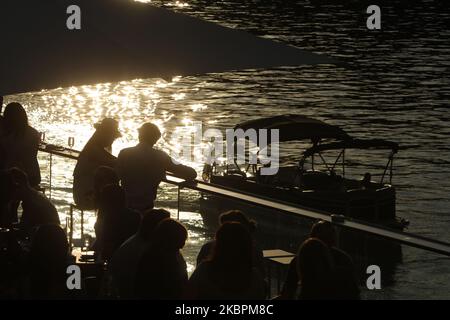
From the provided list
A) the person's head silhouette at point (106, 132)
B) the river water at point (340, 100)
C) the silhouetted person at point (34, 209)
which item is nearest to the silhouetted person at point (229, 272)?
the silhouetted person at point (34, 209)

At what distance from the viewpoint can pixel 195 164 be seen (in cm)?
6388

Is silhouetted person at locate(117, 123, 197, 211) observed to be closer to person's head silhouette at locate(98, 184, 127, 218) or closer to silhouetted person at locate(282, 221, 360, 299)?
person's head silhouette at locate(98, 184, 127, 218)

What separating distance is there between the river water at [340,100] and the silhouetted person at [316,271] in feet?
124

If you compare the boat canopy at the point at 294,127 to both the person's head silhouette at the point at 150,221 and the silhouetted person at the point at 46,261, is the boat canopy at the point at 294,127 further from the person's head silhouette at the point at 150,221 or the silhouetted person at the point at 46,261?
the silhouetted person at the point at 46,261

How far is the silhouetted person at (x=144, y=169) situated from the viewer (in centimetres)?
1398

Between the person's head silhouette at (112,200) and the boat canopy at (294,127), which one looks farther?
the boat canopy at (294,127)

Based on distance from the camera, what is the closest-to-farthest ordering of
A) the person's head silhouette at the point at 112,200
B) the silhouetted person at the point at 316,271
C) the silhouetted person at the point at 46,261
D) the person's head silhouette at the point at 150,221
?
the silhouetted person at the point at 316,271
the silhouetted person at the point at 46,261
the person's head silhouette at the point at 150,221
the person's head silhouette at the point at 112,200

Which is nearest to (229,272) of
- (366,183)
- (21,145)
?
(21,145)

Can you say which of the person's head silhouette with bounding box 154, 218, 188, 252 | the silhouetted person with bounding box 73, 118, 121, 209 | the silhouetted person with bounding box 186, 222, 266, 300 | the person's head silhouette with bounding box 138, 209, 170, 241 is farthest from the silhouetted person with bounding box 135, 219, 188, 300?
the silhouetted person with bounding box 73, 118, 121, 209

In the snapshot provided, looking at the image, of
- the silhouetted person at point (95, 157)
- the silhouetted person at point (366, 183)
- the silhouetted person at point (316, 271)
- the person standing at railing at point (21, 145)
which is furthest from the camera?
the silhouetted person at point (366, 183)

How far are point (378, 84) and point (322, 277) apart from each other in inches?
3072

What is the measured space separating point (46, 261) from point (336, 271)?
2.18 meters

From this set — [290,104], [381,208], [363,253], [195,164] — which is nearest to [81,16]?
[363,253]

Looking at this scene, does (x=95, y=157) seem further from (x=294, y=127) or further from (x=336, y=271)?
(x=294, y=127)
